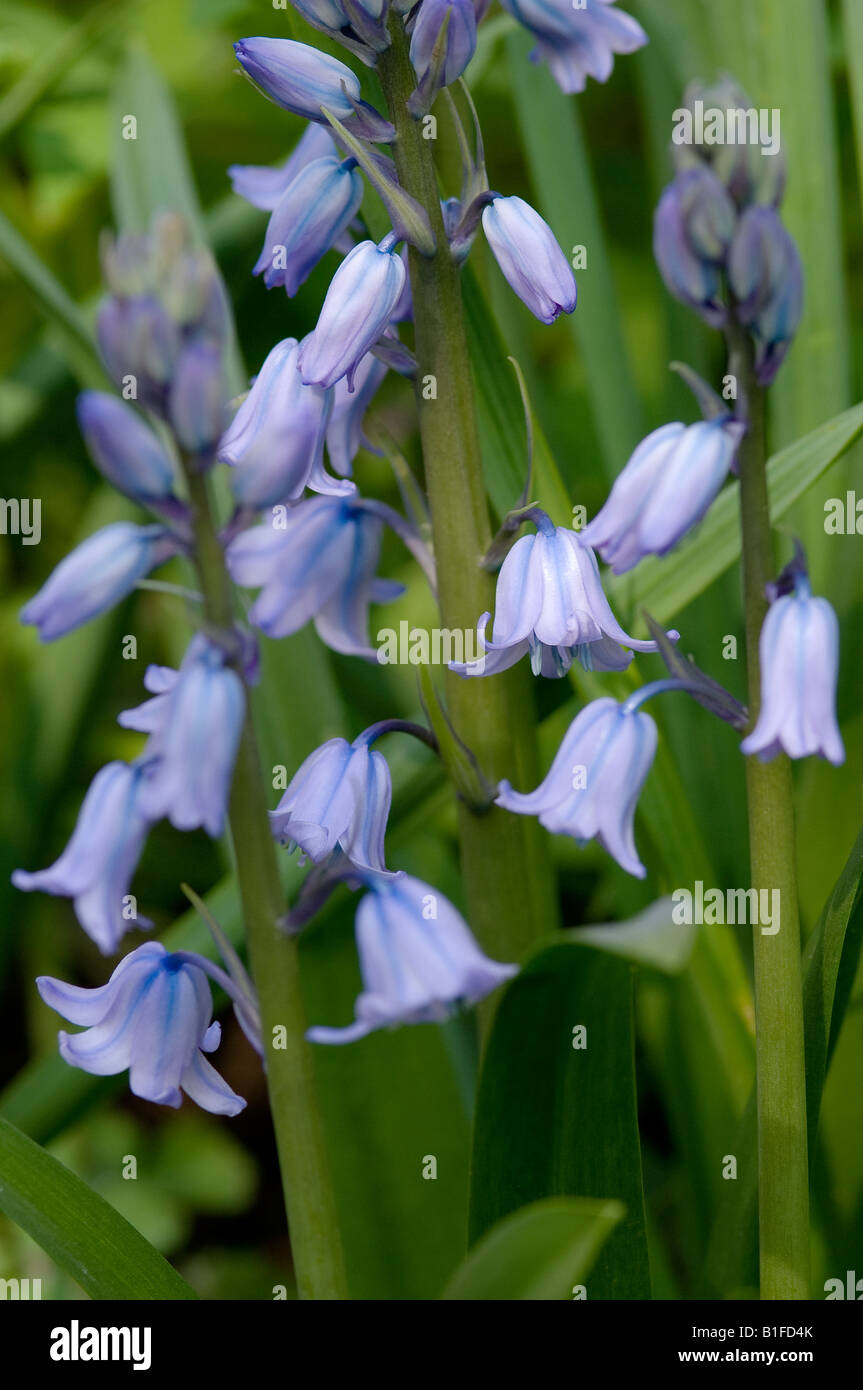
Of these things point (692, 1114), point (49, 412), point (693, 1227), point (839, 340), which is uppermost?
point (49, 412)

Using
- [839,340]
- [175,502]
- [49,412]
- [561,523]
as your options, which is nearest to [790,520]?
[839,340]

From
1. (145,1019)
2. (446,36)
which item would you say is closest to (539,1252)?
(145,1019)

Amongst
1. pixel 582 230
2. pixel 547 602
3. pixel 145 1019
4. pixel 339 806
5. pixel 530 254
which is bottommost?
pixel 145 1019

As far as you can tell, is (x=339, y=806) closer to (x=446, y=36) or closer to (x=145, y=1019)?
(x=145, y=1019)

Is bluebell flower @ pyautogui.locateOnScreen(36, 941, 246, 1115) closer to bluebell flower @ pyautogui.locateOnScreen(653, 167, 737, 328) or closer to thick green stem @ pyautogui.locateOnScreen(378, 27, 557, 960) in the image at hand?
thick green stem @ pyautogui.locateOnScreen(378, 27, 557, 960)

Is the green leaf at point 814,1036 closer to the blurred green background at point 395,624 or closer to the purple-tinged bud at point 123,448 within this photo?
the blurred green background at point 395,624

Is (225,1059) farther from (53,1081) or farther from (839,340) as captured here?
(839,340)

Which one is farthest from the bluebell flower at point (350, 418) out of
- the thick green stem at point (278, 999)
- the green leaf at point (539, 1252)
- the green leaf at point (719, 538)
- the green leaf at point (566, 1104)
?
the green leaf at point (539, 1252)
